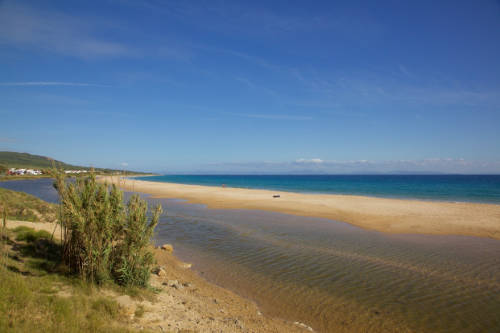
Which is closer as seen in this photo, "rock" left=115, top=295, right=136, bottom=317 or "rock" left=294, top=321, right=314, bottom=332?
"rock" left=115, top=295, right=136, bottom=317

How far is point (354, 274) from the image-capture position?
11.1m

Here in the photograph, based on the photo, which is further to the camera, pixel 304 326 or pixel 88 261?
pixel 88 261

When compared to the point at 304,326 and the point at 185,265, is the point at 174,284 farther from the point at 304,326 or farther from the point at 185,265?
the point at 304,326

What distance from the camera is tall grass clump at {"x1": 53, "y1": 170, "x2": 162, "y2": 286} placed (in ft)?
24.6

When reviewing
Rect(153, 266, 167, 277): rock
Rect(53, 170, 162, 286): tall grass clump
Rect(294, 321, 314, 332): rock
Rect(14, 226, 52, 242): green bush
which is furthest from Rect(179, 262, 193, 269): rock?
Rect(294, 321, 314, 332): rock

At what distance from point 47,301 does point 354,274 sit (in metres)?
10.2

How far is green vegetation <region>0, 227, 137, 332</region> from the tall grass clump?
609 mm

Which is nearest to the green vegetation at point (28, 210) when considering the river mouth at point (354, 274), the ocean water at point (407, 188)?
the river mouth at point (354, 274)

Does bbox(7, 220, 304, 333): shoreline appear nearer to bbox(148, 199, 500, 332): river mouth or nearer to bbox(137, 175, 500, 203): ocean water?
bbox(148, 199, 500, 332): river mouth

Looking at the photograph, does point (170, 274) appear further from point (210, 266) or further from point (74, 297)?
point (74, 297)

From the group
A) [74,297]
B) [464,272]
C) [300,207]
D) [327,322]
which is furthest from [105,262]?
[300,207]

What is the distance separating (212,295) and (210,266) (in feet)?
9.99

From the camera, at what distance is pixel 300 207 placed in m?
29.7

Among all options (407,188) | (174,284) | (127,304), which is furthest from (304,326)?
(407,188)
